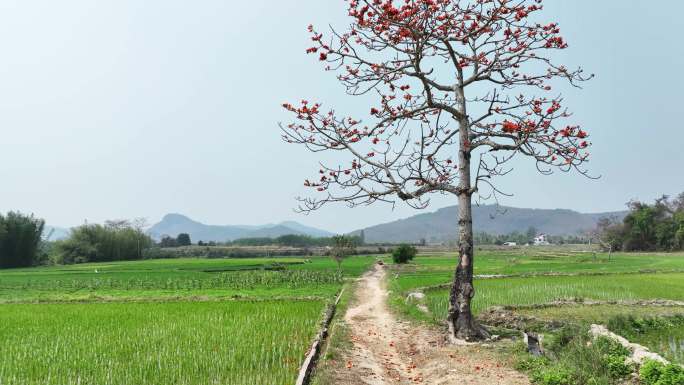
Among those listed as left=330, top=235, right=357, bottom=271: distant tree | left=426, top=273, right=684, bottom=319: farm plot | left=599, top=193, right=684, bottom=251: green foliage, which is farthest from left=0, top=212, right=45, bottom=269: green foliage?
left=599, top=193, right=684, bottom=251: green foliage

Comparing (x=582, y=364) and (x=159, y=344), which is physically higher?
(x=582, y=364)

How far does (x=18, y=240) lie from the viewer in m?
64.9

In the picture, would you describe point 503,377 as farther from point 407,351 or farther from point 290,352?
point 290,352

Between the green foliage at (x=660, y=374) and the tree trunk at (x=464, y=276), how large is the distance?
444 centimetres

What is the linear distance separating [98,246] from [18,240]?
11.2 meters

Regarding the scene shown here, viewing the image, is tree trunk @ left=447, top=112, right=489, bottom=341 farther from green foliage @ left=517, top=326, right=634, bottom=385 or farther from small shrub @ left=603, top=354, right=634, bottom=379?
small shrub @ left=603, top=354, right=634, bottom=379

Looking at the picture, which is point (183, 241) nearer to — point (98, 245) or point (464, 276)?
point (98, 245)

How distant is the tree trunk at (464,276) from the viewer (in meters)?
11.6

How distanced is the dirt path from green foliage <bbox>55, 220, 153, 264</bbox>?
228 ft

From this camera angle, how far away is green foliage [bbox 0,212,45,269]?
63.6 metres

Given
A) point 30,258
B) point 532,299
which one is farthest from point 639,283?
point 30,258

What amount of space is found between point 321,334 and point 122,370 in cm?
468

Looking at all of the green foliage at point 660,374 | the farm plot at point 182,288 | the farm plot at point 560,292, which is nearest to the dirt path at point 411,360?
the green foliage at point 660,374

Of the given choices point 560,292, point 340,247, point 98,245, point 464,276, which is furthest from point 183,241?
point 464,276
